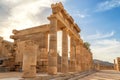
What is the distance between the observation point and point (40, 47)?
19.8m

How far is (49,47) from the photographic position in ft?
44.0

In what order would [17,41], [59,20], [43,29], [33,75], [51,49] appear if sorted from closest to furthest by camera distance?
[33,75]
[51,49]
[59,20]
[43,29]
[17,41]

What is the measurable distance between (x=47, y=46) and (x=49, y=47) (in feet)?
21.0

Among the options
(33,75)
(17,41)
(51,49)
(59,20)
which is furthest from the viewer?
(17,41)

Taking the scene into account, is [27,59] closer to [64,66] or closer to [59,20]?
[59,20]

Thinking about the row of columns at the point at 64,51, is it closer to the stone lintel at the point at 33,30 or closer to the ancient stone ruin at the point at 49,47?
the ancient stone ruin at the point at 49,47

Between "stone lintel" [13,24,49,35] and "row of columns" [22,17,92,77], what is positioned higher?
"stone lintel" [13,24,49,35]

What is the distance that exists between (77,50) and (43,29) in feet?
19.3

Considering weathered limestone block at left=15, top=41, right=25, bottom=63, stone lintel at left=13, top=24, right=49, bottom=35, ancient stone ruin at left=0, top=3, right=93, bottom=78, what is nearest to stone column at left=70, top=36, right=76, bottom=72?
ancient stone ruin at left=0, top=3, right=93, bottom=78

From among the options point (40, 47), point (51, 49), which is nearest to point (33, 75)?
point (51, 49)

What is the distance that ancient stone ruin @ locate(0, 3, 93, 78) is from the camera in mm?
9406

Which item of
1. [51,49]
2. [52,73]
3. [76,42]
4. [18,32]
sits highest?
[18,32]

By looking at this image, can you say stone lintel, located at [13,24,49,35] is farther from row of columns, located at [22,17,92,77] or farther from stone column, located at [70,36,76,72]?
stone column, located at [70,36,76,72]

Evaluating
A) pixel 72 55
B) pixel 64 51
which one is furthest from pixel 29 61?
→ pixel 72 55
